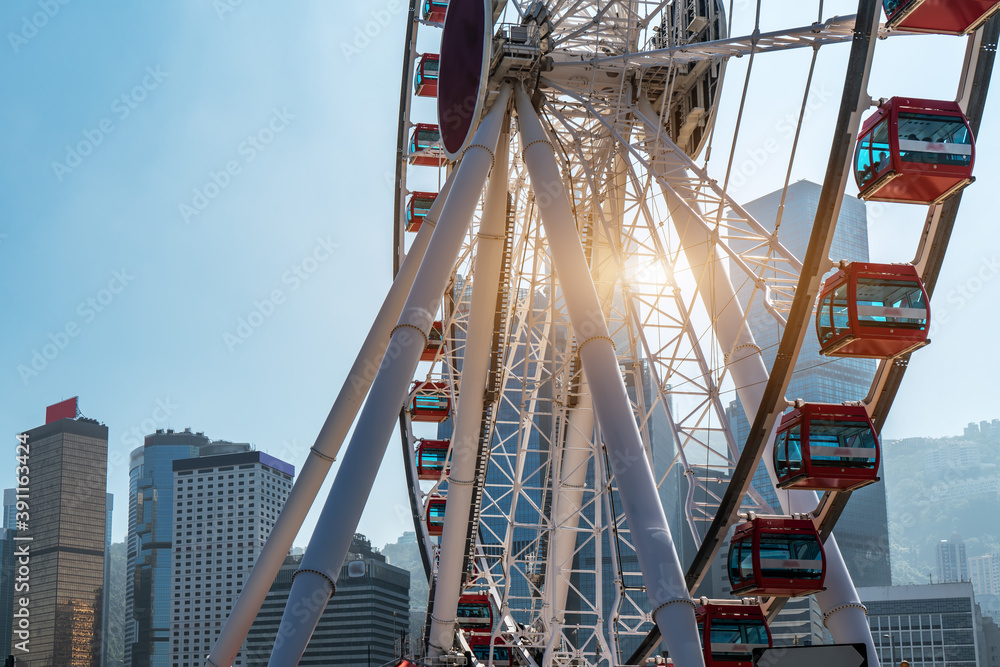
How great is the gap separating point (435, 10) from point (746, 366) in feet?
52.8

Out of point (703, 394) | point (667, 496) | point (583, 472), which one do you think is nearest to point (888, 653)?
point (667, 496)

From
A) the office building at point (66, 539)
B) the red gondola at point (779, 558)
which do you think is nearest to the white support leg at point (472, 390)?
the red gondola at point (779, 558)

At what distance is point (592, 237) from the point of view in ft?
112

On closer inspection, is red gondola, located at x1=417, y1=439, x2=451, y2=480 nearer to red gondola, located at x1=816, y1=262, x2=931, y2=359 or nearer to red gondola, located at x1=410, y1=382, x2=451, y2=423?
red gondola, located at x1=410, y1=382, x2=451, y2=423

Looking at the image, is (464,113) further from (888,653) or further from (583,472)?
(888,653)

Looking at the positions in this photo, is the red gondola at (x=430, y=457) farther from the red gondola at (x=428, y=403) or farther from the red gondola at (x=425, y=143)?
the red gondola at (x=425, y=143)

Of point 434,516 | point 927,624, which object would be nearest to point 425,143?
point 434,516

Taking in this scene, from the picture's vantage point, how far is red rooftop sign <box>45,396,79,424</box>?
19112 centimetres

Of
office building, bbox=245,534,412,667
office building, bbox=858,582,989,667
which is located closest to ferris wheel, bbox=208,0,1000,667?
office building, bbox=858,582,989,667

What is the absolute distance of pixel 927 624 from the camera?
479ft

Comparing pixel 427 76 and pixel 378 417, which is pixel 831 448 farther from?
pixel 427 76

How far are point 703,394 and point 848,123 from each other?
8346 millimetres

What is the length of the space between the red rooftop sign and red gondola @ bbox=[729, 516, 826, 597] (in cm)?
18621

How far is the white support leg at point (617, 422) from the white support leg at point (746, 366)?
2.80 meters
